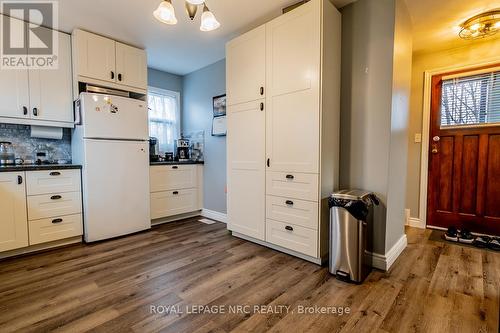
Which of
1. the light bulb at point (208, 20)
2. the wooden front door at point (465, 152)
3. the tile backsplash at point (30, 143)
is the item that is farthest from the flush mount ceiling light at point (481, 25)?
the tile backsplash at point (30, 143)

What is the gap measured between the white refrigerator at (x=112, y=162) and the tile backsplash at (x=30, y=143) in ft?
0.52

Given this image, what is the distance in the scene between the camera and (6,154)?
2.59 metres

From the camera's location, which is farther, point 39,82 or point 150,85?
point 150,85

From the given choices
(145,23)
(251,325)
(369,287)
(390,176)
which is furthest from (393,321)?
(145,23)

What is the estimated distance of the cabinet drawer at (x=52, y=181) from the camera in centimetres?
245

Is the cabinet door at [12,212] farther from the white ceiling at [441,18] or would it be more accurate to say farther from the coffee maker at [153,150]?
the white ceiling at [441,18]

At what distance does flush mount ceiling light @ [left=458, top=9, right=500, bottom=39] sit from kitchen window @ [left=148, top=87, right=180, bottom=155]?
13.2 feet

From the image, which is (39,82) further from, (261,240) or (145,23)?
(261,240)

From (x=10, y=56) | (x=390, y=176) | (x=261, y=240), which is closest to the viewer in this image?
(x=390, y=176)

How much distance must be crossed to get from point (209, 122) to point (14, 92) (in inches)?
88.5

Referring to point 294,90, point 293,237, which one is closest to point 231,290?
point 293,237

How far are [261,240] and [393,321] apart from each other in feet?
4.68

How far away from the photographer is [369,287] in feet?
6.07

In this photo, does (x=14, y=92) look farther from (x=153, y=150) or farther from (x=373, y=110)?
(x=373, y=110)
